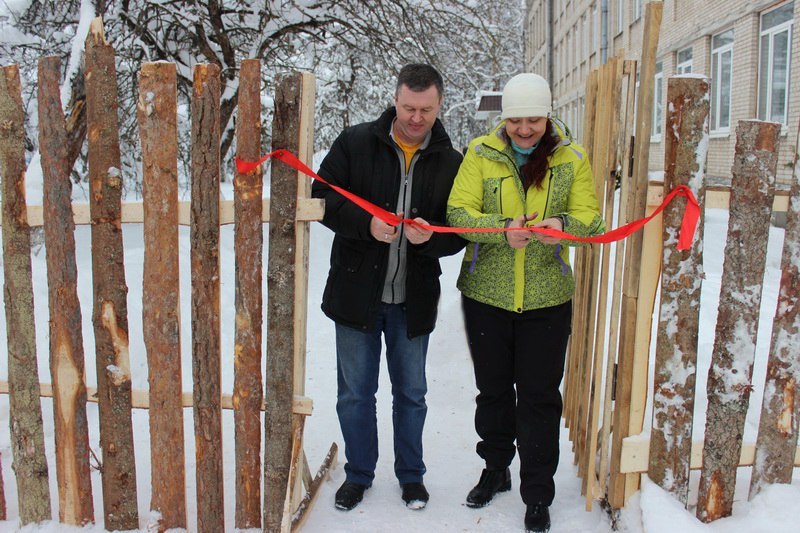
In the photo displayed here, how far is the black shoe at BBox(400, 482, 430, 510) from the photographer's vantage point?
10.9ft

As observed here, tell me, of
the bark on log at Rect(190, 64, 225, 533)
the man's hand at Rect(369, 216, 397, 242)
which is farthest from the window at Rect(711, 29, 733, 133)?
the bark on log at Rect(190, 64, 225, 533)

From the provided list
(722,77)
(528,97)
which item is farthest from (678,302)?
(722,77)

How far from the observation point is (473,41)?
9281mm

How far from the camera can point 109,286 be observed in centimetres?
280

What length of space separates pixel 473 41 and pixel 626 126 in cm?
684

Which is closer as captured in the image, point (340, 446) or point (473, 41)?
point (340, 446)

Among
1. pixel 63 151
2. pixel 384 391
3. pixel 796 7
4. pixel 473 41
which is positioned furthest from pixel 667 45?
pixel 63 151

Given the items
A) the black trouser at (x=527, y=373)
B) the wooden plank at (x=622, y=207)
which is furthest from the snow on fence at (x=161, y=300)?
the wooden plank at (x=622, y=207)

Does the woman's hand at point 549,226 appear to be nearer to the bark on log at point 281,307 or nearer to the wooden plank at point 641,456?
the wooden plank at point 641,456

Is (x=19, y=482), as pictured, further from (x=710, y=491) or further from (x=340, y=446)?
(x=710, y=491)

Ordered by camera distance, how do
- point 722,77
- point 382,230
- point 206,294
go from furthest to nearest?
1. point 722,77
2. point 382,230
3. point 206,294

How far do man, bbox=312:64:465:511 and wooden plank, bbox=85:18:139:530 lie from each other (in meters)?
0.92

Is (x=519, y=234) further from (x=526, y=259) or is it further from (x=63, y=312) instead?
(x=63, y=312)

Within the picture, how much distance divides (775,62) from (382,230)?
10.8 metres
